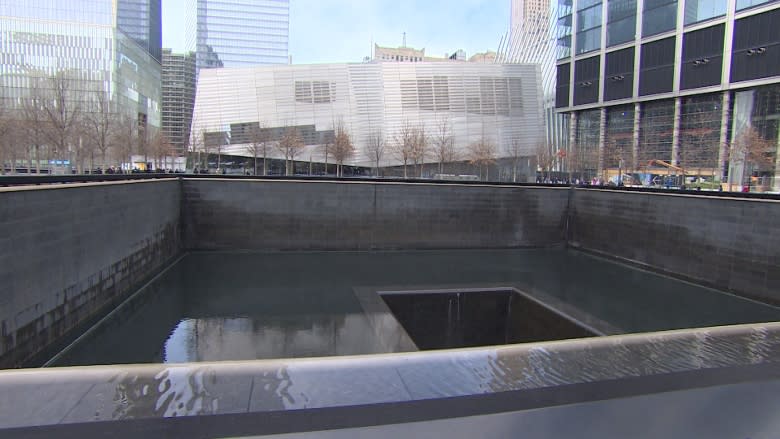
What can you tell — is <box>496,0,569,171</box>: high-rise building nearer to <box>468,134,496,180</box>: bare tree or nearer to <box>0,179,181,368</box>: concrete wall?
<box>468,134,496,180</box>: bare tree

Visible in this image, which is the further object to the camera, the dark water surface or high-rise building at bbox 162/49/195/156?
high-rise building at bbox 162/49/195/156

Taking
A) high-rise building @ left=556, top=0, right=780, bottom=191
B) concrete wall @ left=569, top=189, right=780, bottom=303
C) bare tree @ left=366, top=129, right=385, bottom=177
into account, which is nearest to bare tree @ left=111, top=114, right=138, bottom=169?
bare tree @ left=366, top=129, right=385, bottom=177

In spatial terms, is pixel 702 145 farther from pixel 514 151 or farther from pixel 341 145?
pixel 341 145

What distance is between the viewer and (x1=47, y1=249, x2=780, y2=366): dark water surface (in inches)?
382

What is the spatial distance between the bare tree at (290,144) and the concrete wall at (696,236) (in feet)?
137

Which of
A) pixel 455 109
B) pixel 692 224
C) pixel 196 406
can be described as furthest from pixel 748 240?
pixel 455 109

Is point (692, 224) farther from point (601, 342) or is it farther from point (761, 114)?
point (761, 114)

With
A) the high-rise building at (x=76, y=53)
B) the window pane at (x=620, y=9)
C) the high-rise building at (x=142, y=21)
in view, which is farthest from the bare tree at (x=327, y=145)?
the high-rise building at (x=142, y=21)

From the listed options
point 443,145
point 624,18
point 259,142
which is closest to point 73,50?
point 259,142

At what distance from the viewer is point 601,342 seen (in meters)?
3.66

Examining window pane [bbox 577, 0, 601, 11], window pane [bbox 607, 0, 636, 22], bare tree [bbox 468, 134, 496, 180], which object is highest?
window pane [bbox 577, 0, 601, 11]

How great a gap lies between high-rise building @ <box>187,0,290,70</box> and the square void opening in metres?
100

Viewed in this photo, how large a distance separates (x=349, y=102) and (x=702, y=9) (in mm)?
39538

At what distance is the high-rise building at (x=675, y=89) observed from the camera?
4244cm
